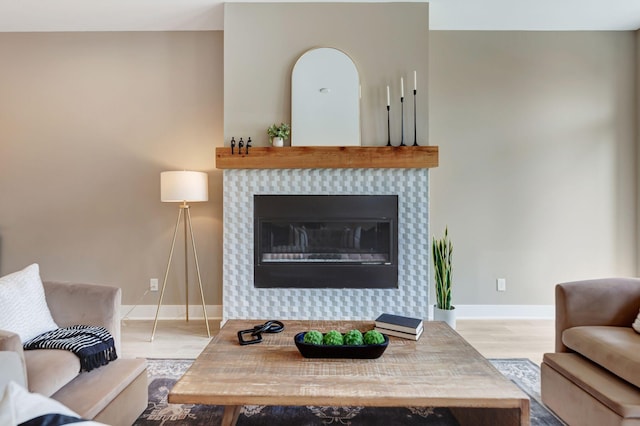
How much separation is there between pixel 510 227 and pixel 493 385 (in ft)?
8.79

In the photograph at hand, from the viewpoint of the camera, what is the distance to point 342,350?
1618mm

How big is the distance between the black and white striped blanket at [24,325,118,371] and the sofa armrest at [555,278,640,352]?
2.36m

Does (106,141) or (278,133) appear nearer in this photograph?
(278,133)

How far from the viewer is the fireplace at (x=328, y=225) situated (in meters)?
3.25


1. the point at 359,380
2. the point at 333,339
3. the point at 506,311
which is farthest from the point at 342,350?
the point at 506,311

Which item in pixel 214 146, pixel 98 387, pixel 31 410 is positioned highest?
pixel 214 146

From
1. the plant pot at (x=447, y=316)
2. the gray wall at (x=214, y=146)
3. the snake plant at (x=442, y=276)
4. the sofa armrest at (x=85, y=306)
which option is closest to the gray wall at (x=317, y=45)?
the gray wall at (x=214, y=146)

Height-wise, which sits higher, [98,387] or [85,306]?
[85,306]

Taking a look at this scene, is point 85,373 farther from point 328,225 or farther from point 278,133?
point 278,133

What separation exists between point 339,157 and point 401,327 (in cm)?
165

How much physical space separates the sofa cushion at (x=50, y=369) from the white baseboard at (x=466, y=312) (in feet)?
6.69

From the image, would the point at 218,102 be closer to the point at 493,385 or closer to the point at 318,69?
the point at 318,69

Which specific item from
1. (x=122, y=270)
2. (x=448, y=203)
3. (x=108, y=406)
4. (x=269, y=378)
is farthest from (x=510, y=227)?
(x=122, y=270)

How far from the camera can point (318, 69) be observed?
3260mm
